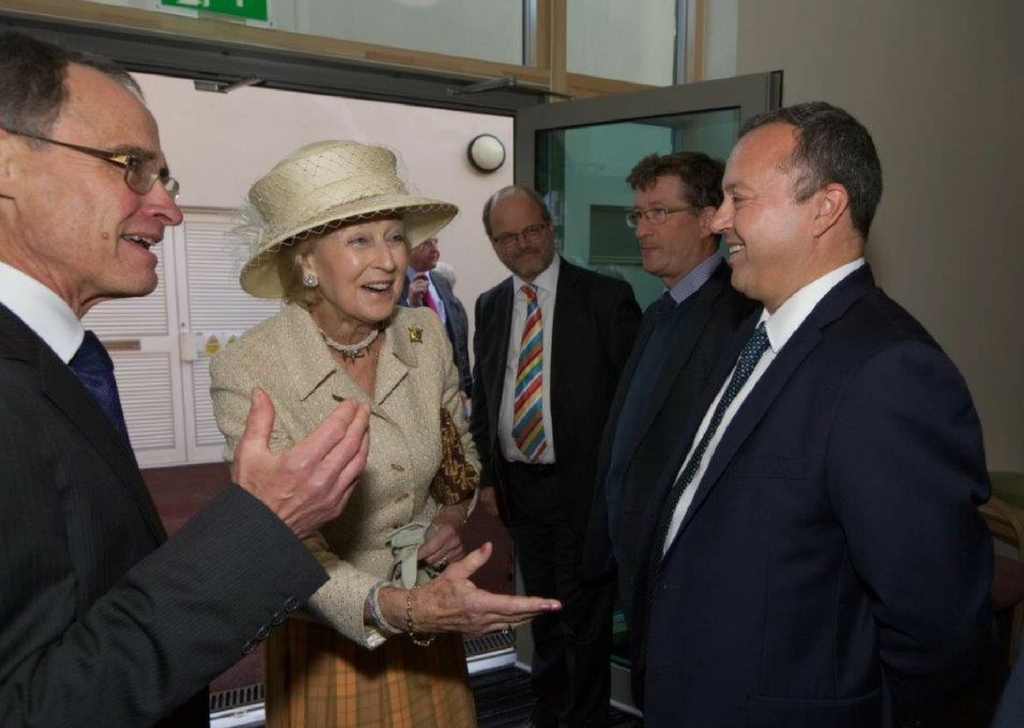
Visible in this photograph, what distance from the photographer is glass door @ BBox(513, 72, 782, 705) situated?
3.03 meters

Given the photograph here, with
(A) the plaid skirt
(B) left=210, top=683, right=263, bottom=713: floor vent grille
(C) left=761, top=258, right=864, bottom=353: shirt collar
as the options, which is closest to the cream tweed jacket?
(A) the plaid skirt

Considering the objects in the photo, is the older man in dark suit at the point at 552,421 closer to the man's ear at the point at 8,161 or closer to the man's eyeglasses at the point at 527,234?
the man's eyeglasses at the point at 527,234

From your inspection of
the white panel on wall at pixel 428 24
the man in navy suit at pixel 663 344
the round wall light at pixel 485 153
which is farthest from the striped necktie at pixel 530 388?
the round wall light at pixel 485 153

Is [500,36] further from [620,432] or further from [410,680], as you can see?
[410,680]

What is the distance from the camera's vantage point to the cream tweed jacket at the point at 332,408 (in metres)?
1.56

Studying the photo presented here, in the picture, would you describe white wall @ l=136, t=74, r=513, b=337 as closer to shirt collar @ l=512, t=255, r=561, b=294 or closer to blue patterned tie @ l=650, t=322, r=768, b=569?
shirt collar @ l=512, t=255, r=561, b=294

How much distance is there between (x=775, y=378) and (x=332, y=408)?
859 millimetres

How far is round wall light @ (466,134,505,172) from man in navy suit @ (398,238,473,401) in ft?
8.64

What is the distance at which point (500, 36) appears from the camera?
337 cm

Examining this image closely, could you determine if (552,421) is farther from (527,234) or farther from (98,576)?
(98,576)

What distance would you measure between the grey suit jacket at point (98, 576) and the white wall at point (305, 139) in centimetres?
695

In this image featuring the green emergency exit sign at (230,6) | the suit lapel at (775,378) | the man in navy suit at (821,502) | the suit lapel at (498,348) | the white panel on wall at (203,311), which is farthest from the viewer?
the white panel on wall at (203,311)

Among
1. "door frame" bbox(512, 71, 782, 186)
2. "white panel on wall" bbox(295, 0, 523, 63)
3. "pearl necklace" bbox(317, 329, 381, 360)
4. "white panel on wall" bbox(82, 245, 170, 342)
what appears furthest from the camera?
"white panel on wall" bbox(82, 245, 170, 342)

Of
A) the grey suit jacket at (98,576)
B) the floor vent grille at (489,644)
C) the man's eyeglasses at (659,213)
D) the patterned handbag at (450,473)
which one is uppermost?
the man's eyeglasses at (659,213)
